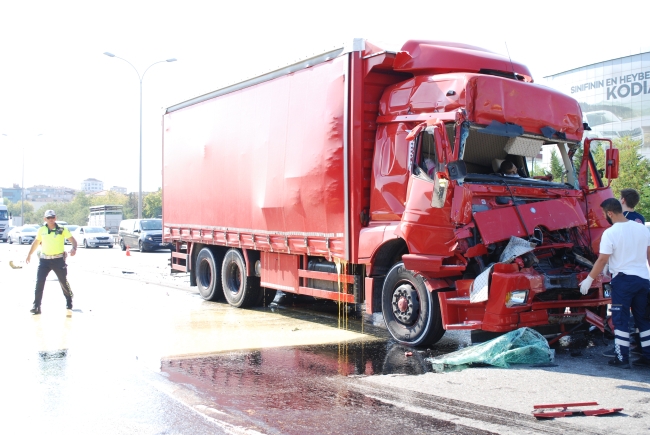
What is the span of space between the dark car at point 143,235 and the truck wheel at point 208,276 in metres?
18.0

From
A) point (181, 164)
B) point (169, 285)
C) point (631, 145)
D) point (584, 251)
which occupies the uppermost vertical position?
point (631, 145)

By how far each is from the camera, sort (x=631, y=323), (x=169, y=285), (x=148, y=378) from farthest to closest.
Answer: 1. (x=169, y=285)
2. (x=631, y=323)
3. (x=148, y=378)

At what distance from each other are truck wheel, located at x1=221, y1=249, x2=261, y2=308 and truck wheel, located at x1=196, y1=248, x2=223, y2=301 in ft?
0.73

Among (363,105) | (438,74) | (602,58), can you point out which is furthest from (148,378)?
(602,58)

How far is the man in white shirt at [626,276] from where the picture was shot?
6.53 metres

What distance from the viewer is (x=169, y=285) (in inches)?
618

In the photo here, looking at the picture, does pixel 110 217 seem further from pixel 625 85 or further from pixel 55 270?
pixel 625 85

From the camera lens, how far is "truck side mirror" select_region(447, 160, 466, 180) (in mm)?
7008

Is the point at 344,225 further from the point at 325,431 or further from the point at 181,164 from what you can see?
the point at 181,164

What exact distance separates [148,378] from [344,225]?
3.26m

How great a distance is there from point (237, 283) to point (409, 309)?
203 inches

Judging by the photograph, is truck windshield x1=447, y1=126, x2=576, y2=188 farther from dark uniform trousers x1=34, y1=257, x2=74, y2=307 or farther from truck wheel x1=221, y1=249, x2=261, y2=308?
dark uniform trousers x1=34, y1=257, x2=74, y2=307

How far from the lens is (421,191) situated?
291 inches

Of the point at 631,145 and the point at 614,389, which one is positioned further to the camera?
the point at 631,145
